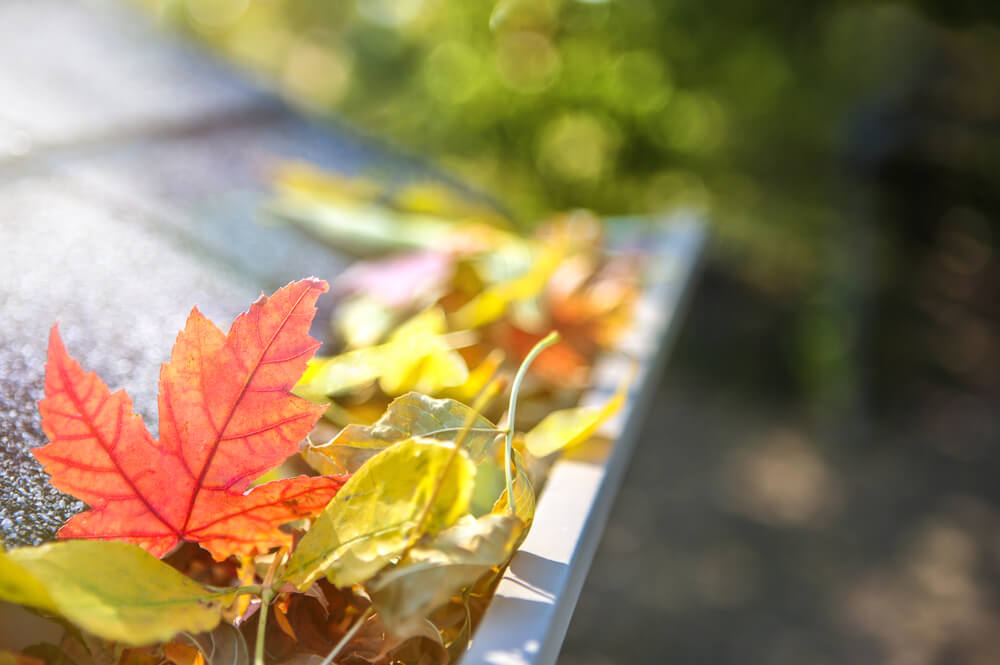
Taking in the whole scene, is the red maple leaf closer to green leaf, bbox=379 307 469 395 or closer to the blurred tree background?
green leaf, bbox=379 307 469 395

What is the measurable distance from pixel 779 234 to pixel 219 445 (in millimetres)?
2805

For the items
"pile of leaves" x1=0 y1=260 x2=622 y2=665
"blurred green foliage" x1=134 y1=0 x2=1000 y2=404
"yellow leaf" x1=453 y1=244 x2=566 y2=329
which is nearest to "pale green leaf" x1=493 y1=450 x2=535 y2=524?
"pile of leaves" x1=0 y1=260 x2=622 y2=665

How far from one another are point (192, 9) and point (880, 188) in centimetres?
363

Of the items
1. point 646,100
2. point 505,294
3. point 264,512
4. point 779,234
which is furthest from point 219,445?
point 779,234

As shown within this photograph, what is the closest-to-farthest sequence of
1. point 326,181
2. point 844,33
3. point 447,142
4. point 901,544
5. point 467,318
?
1. point 467,318
2. point 326,181
3. point 901,544
4. point 844,33
5. point 447,142

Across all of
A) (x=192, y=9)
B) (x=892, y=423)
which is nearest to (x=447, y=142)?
(x=892, y=423)

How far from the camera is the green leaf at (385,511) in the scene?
279mm

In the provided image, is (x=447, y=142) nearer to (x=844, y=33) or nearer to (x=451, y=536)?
(x=844, y=33)

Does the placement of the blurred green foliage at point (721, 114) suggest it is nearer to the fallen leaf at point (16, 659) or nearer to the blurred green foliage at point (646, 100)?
the blurred green foliage at point (646, 100)

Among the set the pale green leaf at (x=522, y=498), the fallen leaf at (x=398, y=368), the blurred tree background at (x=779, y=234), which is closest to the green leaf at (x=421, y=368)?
the fallen leaf at (x=398, y=368)

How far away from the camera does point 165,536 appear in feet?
1.02

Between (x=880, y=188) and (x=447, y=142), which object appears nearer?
(x=880, y=188)

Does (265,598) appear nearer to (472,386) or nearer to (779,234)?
(472,386)

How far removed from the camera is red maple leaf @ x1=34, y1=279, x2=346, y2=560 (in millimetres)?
298
